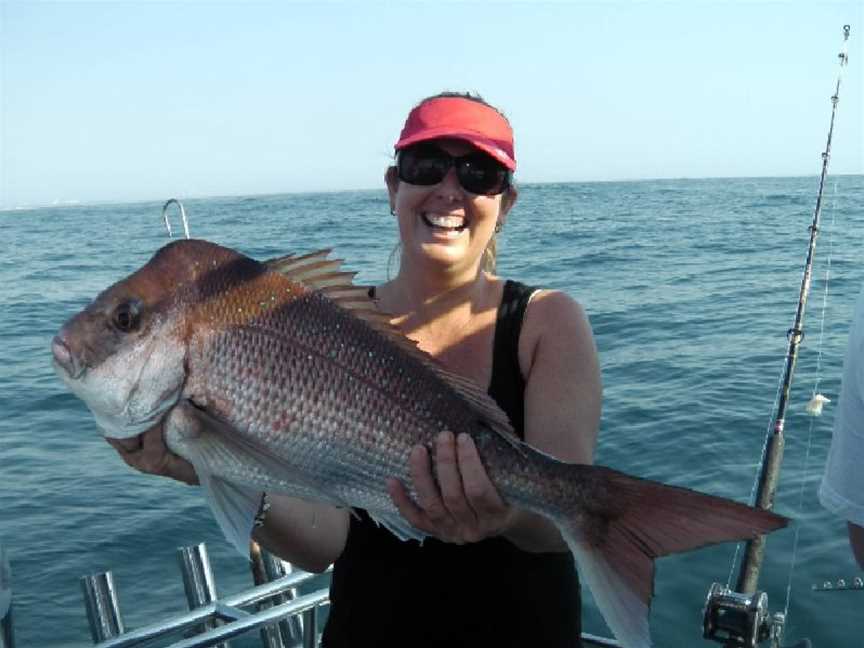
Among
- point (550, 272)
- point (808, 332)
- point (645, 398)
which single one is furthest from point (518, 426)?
point (550, 272)

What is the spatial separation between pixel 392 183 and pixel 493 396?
0.73 meters

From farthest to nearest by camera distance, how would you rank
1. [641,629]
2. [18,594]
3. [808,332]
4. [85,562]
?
[808,332], [85,562], [18,594], [641,629]

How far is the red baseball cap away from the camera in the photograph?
2.41m

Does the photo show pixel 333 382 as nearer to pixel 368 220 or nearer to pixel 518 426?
pixel 518 426

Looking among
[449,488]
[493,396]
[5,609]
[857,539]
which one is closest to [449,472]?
[449,488]

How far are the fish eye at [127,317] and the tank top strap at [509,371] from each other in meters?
0.90

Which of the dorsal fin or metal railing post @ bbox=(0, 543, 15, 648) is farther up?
the dorsal fin

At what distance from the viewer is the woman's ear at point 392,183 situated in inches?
102

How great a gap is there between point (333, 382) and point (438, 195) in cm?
65

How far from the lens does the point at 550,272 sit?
17.5 meters

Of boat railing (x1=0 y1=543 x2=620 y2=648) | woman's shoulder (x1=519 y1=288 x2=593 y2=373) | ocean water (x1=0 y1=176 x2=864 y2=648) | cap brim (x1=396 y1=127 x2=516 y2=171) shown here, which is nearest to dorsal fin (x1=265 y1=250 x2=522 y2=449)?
woman's shoulder (x1=519 y1=288 x2=593 y2=373)

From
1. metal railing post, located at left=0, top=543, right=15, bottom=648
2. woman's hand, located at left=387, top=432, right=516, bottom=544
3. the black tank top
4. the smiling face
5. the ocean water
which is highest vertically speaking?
the smiling face

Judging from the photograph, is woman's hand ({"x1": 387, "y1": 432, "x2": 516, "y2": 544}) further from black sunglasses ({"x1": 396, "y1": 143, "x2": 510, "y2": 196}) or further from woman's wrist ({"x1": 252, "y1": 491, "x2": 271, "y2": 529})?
black sunglasses ({"x1": 396, "y1": 143, "x2": 510, "y2": 196})

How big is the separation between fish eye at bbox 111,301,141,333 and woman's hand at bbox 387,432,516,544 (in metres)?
0.69
